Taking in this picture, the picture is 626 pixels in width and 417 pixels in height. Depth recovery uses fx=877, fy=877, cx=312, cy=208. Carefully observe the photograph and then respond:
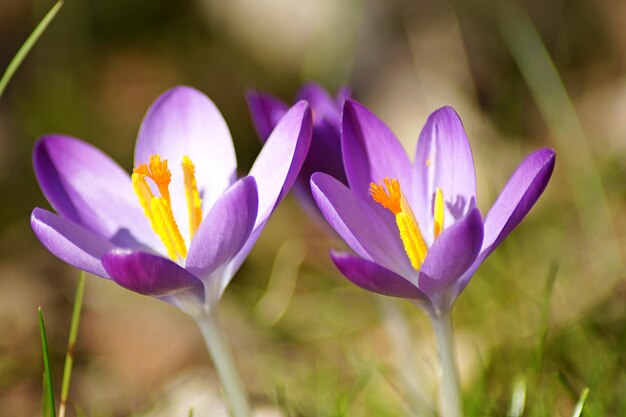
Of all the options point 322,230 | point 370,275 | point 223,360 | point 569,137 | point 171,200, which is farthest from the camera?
point 569,137

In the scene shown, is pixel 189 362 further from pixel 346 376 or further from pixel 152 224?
pixel 152 224

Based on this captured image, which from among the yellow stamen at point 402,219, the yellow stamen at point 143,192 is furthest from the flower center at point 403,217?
the yellow stamen at point 143,192

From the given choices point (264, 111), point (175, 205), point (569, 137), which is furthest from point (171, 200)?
point (569, 137)

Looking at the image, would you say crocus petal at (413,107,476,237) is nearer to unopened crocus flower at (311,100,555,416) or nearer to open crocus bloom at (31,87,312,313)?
unopened crocus flower at (311,100,555,416)

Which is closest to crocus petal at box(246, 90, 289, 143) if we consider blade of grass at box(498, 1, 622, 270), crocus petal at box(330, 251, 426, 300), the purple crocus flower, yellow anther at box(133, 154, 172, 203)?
the purple crocus flower

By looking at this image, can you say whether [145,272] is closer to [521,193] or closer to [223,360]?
[223,360]

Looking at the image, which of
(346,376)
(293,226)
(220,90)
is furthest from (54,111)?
(346,376)
